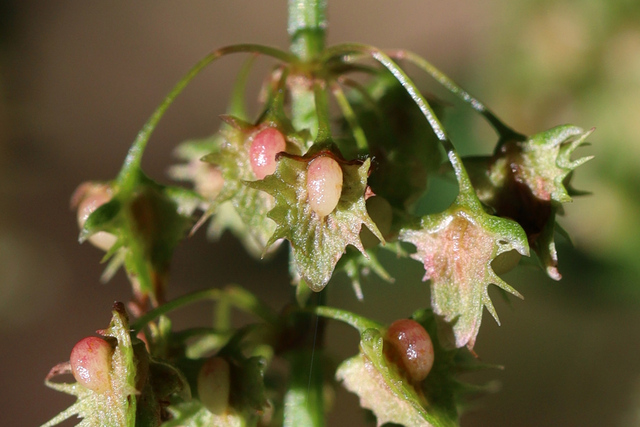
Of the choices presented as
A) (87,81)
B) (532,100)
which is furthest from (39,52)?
(532,100)

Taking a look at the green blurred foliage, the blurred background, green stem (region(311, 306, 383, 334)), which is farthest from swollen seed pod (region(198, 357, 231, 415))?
the green blurred foliage

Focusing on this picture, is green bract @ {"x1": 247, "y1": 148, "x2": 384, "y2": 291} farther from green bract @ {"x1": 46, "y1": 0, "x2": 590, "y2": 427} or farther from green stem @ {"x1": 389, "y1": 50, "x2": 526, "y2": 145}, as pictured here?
green stem @ {"x1": 389, "y1": 50, "x2": 526, "y2": 145}

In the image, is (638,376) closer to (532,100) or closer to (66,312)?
(532,100)

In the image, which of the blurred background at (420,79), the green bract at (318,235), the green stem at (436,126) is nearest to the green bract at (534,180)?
the green bract at (318,235)

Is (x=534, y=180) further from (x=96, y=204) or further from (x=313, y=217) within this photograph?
(x=96, y=204)

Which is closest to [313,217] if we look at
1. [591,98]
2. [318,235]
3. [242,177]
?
[318,235]

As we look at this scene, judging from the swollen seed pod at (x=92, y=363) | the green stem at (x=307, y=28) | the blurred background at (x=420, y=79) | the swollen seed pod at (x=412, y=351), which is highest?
the green stem at (x=307, y=28)

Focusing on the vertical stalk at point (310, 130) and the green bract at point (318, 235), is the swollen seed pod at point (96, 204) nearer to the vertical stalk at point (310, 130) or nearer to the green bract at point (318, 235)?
the green bract at point (318, 235)
